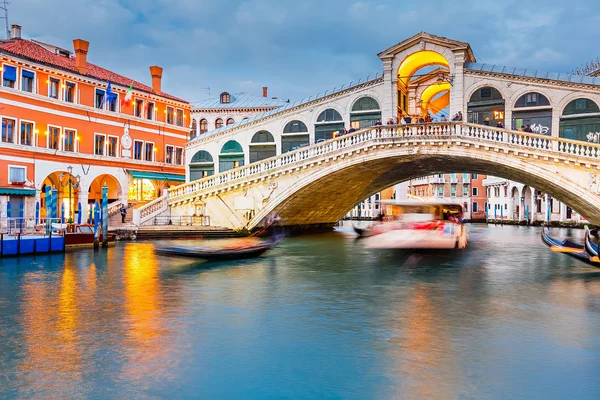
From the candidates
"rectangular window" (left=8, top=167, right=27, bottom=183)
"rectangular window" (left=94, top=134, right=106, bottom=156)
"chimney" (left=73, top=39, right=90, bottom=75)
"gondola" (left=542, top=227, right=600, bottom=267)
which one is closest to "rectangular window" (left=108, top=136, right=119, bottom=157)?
"rectangular window" (left=94, top=134, right=106, bottom=156)

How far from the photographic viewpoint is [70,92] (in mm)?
30344

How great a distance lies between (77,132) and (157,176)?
6155 millimetres

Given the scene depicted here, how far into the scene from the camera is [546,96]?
26.0 m

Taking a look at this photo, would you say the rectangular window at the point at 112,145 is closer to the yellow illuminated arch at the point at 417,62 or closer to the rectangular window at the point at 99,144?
the rectangular window at the point at 99,144

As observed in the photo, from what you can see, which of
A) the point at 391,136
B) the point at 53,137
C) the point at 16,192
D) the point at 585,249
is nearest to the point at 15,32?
the point at 53,137

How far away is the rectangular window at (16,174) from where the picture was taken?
88.6 feet

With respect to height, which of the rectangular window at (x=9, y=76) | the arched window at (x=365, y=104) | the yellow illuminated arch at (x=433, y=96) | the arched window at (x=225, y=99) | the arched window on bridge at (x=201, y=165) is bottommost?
the arched window on bridge at (x=201, y=165)

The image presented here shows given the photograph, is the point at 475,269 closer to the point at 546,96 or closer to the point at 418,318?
the point at 418,318

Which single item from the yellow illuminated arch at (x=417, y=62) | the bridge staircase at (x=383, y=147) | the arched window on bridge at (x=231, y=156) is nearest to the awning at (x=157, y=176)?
the arched window on bridge at (x=231, y=156)

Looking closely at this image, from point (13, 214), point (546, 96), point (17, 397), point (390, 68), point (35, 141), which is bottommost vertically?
point (17, 397)

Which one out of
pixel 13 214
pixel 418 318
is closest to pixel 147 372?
pixel 418 318

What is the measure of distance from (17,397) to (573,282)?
13.0m

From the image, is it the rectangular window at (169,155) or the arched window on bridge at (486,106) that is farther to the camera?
the rectangular window at (169,155)

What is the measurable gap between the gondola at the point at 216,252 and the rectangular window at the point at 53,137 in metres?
15.3
